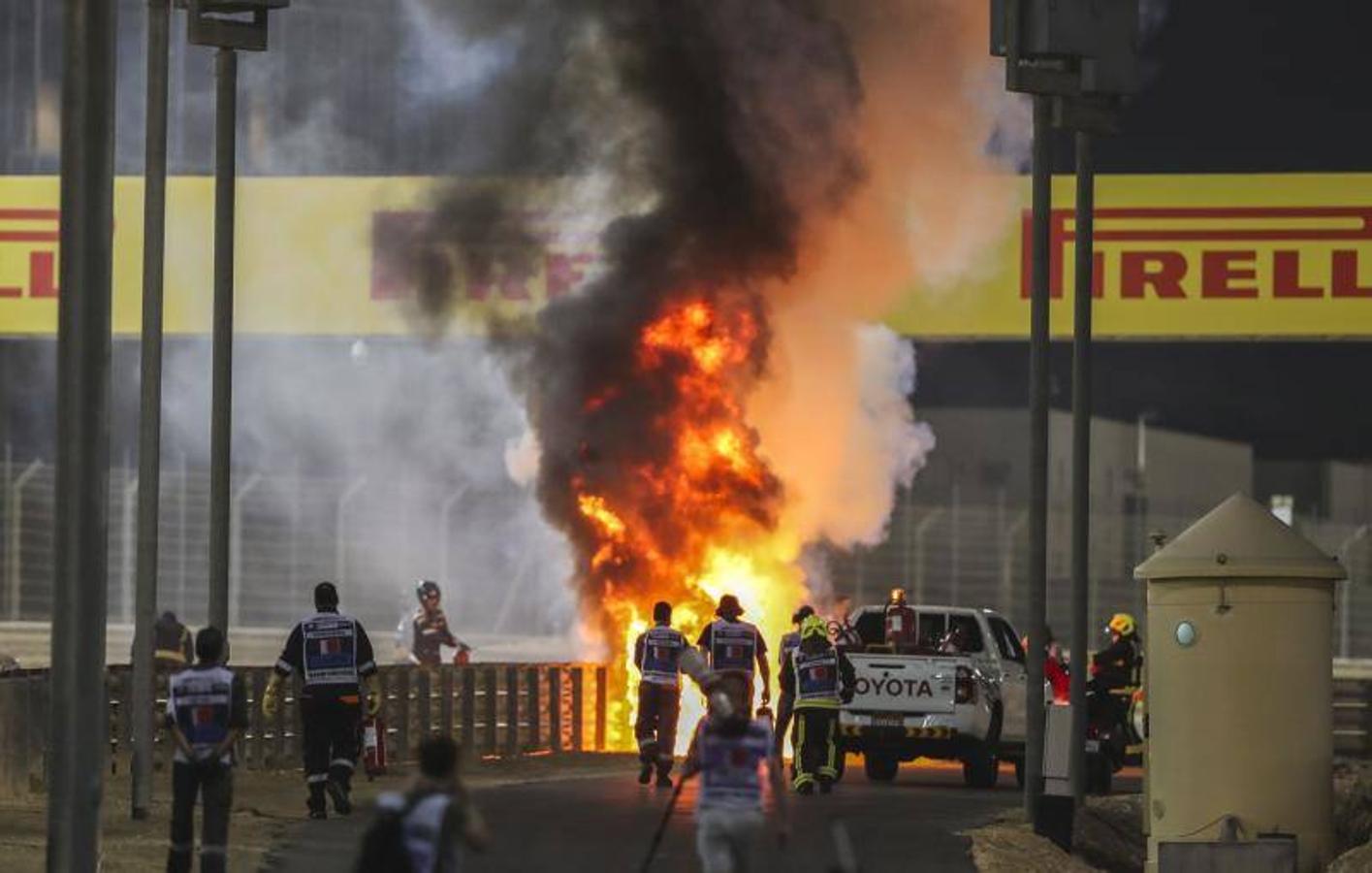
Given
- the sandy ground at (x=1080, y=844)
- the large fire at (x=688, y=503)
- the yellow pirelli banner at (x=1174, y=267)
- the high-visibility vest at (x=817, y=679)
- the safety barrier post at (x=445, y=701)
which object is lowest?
the sandy ground at (x=1080, y=844)

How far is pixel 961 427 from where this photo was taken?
5241 centimetres

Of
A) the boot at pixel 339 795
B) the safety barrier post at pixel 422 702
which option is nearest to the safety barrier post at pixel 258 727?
the safety barrier post at pixel 422 702

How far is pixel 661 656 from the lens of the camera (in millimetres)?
28547

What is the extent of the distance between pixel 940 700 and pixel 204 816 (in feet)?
44.0

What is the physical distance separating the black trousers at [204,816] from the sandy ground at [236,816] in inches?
77.6

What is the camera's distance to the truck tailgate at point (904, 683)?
29531mm

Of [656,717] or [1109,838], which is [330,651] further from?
[1109,838]

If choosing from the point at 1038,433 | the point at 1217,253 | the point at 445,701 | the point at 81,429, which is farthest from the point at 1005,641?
the point at 81,429

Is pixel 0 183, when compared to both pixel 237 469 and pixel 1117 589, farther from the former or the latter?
pixel 1117 589

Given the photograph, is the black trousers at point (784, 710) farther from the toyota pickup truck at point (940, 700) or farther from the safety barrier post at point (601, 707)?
the safety barrier post at point (601, 707)

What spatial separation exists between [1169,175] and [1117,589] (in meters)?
6.54

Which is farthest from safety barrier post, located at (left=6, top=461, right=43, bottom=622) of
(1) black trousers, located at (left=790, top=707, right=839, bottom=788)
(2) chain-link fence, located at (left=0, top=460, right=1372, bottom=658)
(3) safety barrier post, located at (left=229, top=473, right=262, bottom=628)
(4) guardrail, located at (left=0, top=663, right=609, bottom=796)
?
(1) black trousers, located at (left=790, top=707, right=839, bottom=788)

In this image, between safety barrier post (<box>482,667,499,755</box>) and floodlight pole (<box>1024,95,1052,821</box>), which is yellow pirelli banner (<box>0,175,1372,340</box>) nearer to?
safety barrier post (<box>482,667,499,755</box>)

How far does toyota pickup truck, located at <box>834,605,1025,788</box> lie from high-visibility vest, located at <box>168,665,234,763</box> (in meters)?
12.2
